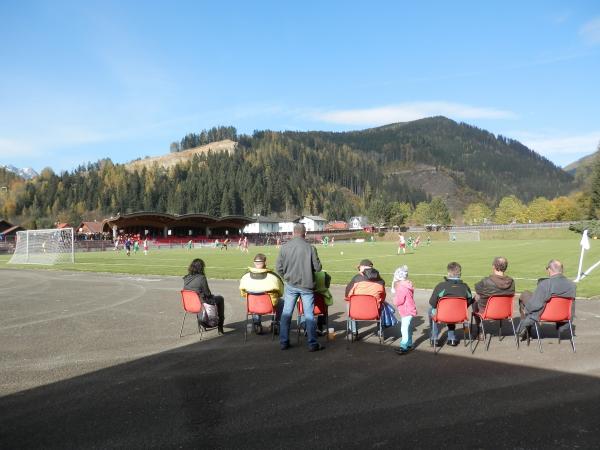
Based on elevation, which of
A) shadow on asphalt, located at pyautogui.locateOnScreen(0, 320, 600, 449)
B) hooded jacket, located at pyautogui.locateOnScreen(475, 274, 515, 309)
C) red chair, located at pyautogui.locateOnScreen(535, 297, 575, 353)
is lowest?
shadow on asphalt, located at pyautogui.locateOnScreen(0, 320, 600, 449)

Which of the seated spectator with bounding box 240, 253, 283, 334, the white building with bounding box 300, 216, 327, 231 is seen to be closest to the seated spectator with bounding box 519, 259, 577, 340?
the seated spectator with bounding box 240, 253, 283, 334

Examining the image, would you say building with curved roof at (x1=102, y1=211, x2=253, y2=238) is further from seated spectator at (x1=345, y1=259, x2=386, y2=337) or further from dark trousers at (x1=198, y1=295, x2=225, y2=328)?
seated spectator at (x1=345, y1=259, x2=386, y2=337)

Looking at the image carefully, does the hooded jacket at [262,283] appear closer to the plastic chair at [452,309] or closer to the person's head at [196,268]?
the person's head at [196,268]

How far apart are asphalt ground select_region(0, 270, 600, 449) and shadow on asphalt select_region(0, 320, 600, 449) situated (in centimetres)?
2

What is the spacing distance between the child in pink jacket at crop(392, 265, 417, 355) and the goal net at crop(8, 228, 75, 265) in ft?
112

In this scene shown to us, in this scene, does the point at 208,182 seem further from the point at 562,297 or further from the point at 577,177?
the point at 562,297

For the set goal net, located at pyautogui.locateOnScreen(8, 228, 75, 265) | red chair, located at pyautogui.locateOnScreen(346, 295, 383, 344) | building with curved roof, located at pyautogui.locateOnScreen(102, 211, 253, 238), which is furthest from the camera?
building with curved roof, located at pyautogui.locateOnScreen(102, 211, 253, 238)

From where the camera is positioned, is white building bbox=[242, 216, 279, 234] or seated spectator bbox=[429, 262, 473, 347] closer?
seated spectator bbox=[429, 262, 473, 347]

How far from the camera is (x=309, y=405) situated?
5.76 meters

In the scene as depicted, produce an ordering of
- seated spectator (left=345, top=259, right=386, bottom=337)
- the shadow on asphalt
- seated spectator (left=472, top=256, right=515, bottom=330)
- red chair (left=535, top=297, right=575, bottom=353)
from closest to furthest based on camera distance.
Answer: the shadow on asphalt, red chair (left=535, top=297, right=575, bottom=353), seated spectator (left=345, top=259, right=386, bottom=337), seated spectator (left=472, top=256, right=515, bottom=330)

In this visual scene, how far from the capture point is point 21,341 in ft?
31.4

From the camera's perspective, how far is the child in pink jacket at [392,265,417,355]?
8.30 metres

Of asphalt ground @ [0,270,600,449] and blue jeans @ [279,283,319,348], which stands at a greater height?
blue jeans @ [279,283,319,348]

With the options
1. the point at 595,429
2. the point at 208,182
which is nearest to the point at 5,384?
the point at 595,429
